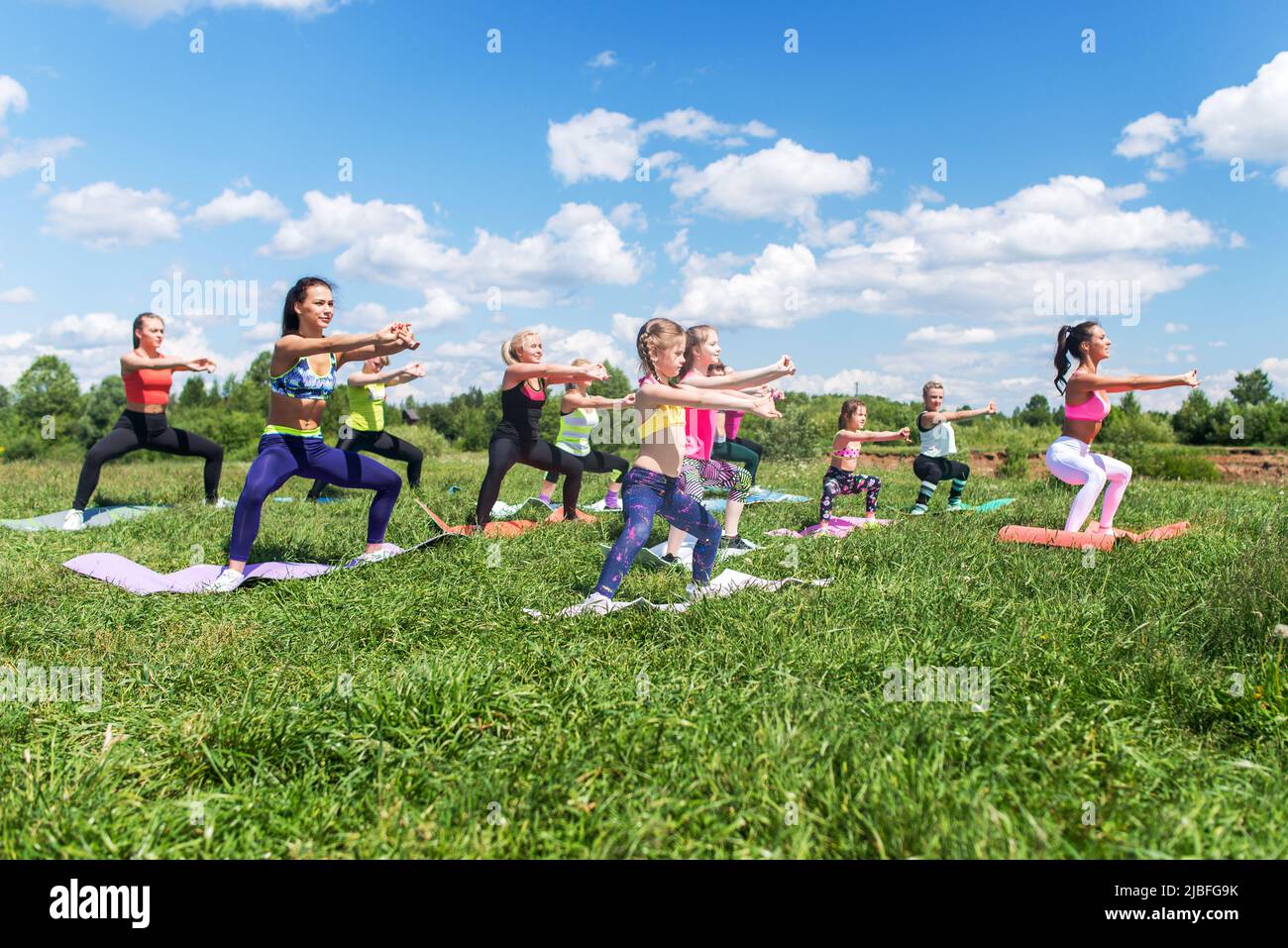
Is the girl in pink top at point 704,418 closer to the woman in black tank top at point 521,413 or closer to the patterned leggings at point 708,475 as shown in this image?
the patterned leggings at point 708,475

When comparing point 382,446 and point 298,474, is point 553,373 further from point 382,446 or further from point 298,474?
point 382,446

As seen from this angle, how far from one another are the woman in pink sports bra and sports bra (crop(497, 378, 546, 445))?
4.28m

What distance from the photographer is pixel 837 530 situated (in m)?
7.02

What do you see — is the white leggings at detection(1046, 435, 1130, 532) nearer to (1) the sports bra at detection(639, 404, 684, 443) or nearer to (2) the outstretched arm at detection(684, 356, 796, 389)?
(2) the outstretched arm at detection(684, 356, 796, 389)

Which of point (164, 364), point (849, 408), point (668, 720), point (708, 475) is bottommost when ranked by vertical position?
point (668, 720)

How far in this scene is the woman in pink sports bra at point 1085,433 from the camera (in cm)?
620

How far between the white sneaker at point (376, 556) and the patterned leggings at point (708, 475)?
2.30m

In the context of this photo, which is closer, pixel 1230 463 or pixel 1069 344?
pixel 1069 344

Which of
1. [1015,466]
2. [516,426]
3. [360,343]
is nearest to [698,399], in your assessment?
[360,343]

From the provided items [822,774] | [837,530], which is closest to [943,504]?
[837,530]

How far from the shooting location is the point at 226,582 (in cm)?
515

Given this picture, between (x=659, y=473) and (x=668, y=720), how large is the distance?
85.7 inches

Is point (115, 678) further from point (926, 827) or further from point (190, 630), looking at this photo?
point (926, 827)

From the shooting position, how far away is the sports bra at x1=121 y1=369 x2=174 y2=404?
8.00 m
